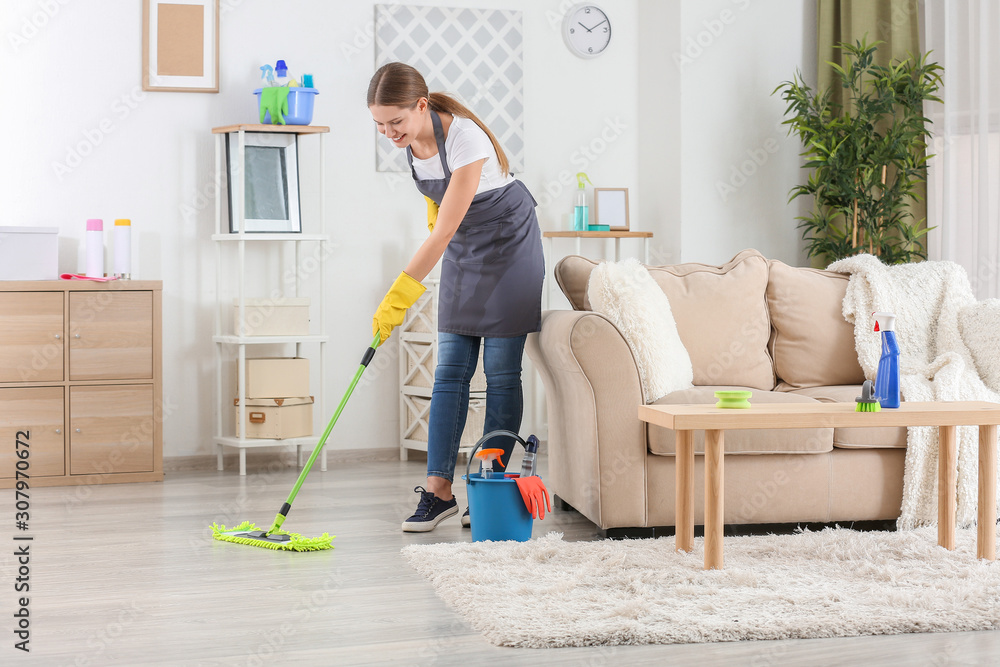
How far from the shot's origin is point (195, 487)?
350cm

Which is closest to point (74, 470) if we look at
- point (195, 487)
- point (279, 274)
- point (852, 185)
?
point (195, 487)

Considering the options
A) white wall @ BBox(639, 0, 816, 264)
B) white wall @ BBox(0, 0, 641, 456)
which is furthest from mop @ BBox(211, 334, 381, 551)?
white wall @ BBox(639, 0, 816, 264)

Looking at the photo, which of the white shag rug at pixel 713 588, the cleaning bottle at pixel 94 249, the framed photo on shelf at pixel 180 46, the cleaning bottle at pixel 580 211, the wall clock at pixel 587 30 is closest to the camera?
the white shag rug at pixel 713 588

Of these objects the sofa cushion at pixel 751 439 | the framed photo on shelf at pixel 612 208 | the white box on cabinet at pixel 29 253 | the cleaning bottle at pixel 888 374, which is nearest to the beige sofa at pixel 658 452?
the sofa cushion at pixel 751 439

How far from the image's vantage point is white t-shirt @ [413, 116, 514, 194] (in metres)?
2.53

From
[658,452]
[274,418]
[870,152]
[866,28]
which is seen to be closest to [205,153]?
[274,418]

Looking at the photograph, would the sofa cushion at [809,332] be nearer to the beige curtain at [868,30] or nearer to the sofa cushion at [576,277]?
the sofa cushion at [576,277]

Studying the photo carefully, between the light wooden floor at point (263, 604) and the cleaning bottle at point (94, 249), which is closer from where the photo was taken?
the light wooden floor at point (263, 604)

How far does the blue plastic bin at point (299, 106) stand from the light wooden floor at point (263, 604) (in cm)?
156

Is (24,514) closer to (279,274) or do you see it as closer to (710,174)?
(279,274)

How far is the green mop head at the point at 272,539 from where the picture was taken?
2504mm

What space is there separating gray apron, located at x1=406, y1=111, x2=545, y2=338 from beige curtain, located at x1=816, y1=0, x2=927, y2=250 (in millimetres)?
2058

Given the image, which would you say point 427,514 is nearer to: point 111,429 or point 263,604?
point 263,604

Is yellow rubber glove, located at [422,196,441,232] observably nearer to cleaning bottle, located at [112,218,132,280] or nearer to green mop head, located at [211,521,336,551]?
green mop head, located at [211,521,336,551]
